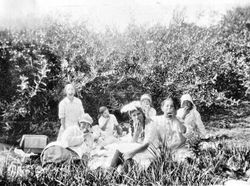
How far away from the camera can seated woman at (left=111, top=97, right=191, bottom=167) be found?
4555 millimetres

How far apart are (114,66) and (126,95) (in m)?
0.87

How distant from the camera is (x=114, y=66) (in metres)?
9.36

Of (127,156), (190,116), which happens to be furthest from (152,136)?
(190,116)

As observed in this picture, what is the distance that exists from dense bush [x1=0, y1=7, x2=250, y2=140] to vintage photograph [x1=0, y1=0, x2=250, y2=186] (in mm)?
27

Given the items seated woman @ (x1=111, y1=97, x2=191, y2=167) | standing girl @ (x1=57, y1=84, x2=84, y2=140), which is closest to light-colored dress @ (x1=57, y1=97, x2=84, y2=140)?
standing girl @ (x1=57, y1=84, x2=84, y2=140)

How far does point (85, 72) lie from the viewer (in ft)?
30.0

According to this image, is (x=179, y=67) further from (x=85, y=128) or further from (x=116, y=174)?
(x=116, y=174)

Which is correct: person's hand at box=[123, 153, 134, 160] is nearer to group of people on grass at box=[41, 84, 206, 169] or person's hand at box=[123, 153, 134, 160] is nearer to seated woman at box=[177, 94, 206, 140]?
group of people on grass at box=[41, 84, 206, 169]

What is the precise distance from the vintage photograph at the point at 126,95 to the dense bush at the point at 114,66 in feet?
0.09

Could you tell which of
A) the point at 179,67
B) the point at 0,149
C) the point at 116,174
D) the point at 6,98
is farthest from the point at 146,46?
the point at 116,174

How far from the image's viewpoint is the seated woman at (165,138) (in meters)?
4.55

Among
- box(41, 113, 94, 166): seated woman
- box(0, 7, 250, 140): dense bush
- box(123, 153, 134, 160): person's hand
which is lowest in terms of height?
box(123, 153, 134, 160): person's hand

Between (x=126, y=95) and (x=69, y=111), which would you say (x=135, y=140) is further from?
(x=126, y=95)

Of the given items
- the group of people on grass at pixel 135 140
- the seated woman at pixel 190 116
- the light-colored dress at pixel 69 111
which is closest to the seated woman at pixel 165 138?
the group of people on grass at pixel 135 140
